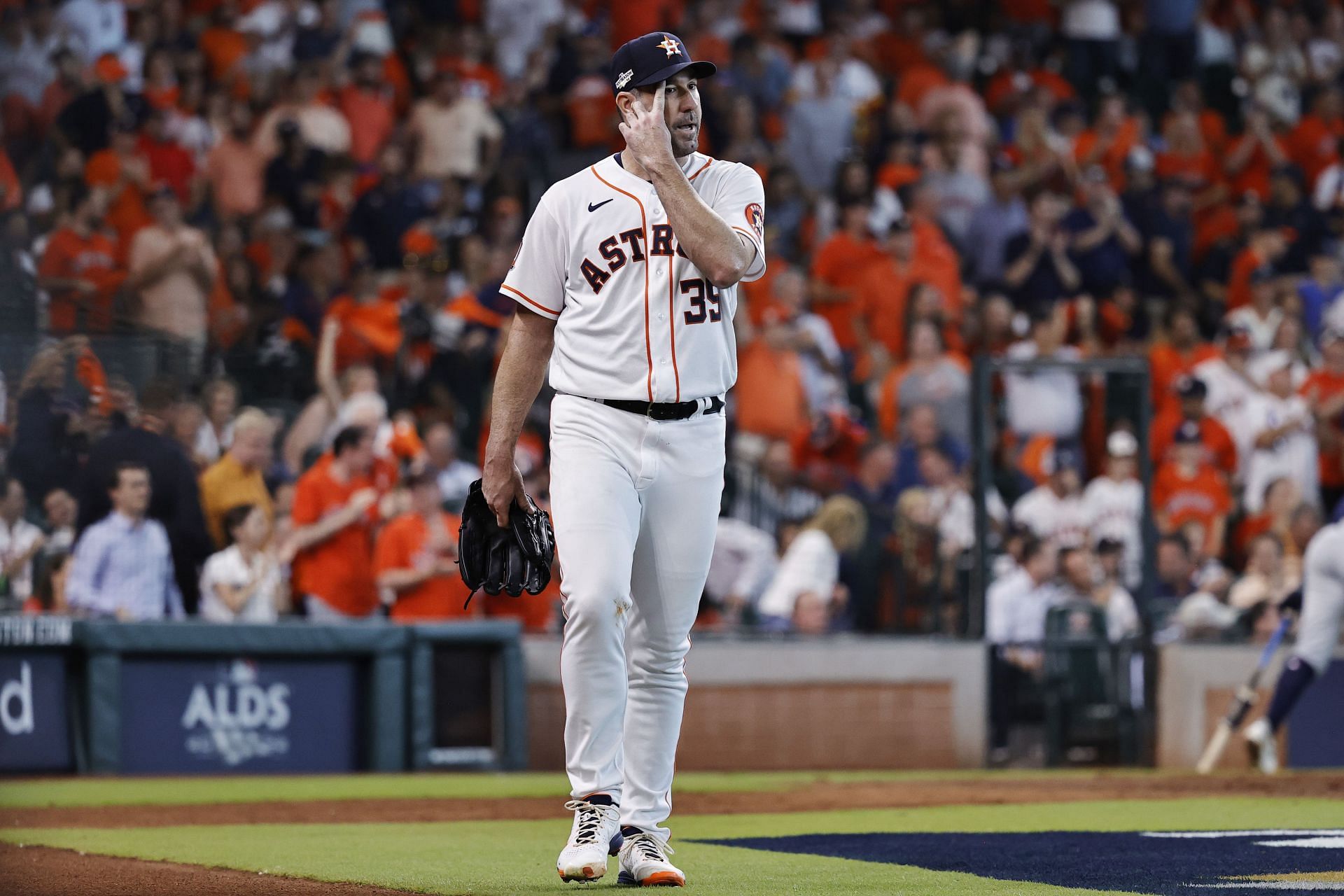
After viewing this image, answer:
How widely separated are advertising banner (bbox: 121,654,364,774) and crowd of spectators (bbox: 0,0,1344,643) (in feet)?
1.57

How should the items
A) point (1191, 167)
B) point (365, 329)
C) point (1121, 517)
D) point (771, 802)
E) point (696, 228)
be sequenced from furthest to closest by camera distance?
point (1191, 167) → point (365, 329) → point (1121, 517) → point (771, 802) → point (696, 228)

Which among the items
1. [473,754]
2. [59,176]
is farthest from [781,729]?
[59,176]

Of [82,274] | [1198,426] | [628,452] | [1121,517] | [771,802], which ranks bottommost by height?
[771,802]

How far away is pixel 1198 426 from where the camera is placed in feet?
50.5

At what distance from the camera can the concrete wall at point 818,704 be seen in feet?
40.7

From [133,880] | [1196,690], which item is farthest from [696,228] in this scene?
[1196,690]

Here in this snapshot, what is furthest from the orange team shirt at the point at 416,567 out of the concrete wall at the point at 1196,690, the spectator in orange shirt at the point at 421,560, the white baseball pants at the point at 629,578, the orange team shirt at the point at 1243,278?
the orange team shirt at the point at 1243,278

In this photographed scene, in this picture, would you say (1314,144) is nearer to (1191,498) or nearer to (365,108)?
(1191,498)

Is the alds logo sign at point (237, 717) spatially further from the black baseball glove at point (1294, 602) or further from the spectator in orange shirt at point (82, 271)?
the black baseball glove at point (1294, 602)

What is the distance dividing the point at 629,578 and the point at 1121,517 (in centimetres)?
823

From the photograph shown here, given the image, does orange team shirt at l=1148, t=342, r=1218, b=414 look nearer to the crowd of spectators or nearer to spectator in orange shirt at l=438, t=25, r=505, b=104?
the crowd of spectators

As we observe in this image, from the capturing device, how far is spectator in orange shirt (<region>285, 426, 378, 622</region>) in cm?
1203

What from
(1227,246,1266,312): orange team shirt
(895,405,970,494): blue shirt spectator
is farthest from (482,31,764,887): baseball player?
(1227,246,1266,312): orange team shirt

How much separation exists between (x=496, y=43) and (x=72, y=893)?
13.4m
